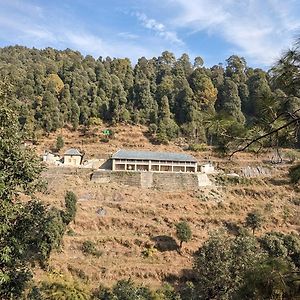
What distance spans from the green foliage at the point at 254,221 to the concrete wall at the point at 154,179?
711 centimetres

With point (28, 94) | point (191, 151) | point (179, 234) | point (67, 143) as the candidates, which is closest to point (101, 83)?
point (28, 94)

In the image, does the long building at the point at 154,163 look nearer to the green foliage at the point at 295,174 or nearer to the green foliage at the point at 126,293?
the green foliage at the point at 126,293

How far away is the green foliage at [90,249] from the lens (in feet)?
80.6

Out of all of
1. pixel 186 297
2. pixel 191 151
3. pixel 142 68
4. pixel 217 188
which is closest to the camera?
pixel 186 297

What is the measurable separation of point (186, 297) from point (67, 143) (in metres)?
29.5

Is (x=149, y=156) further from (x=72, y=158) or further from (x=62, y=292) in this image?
(x=62, y=292)

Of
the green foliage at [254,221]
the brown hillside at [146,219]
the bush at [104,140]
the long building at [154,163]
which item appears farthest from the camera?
the bush at [104,140]

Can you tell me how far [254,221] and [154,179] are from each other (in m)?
10.5

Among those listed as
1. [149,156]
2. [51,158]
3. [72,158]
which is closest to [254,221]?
[149,156]

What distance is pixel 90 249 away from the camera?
24.7 m

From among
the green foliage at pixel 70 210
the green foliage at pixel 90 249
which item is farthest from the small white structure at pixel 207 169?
the green foliage at pixel 90 249

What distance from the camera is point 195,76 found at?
63.2 m

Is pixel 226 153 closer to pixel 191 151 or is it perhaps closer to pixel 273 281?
pixel 273 281

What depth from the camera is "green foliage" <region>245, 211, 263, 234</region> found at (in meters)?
28.5
